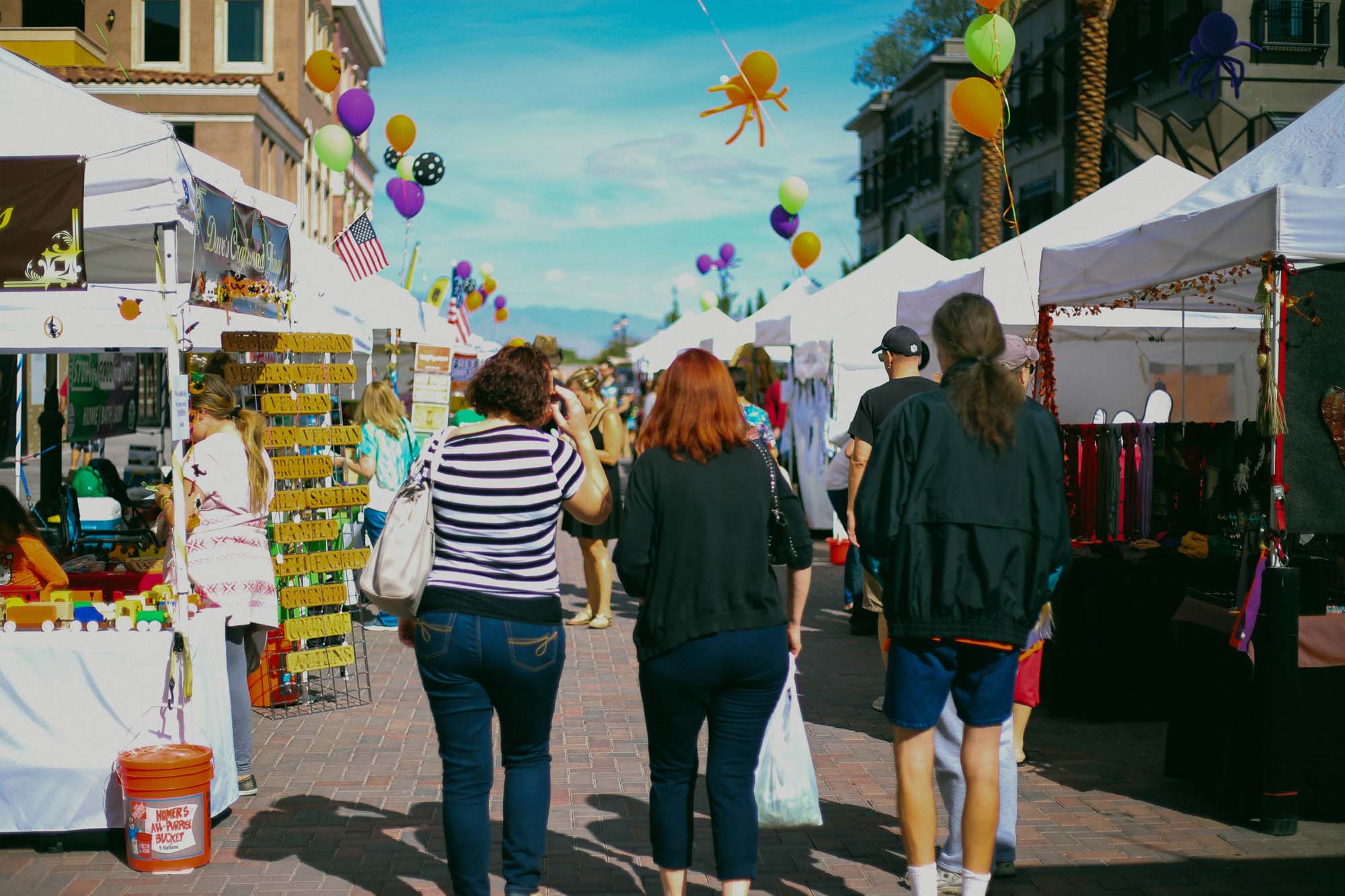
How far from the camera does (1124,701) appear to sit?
270 inches

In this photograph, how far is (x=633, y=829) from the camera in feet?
16.9

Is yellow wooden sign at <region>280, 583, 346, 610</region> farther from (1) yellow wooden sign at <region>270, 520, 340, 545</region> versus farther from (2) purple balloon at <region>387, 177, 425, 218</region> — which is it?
(2) purple balloon at <region>387, 177, 425, 218</region>

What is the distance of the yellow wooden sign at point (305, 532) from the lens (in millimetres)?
7105

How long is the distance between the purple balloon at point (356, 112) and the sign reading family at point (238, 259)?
19.9 ft

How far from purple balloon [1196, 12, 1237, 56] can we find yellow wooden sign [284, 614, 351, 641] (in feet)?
32.2

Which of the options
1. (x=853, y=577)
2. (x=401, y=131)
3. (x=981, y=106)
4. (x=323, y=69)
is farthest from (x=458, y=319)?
(x=981, y=106)

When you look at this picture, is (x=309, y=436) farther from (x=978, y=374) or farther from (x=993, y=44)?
(x=993, y=44)

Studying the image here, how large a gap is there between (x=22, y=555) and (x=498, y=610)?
10.4ft

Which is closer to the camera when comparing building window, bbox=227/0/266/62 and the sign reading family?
the sign reading family

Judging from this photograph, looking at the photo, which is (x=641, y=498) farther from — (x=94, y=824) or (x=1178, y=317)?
(x=1178, y=317)

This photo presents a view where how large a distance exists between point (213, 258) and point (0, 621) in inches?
78.0

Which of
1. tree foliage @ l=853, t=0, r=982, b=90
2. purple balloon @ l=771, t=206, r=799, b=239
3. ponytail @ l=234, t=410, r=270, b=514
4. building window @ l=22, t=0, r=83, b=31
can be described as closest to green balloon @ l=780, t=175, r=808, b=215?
purple balloon @ l=771, t=206, r=799, b=239

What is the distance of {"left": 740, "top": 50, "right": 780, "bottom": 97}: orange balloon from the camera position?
1023 centimetres

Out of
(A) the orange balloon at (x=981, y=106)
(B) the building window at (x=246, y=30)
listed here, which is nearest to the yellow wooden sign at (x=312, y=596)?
(A) the orange balloon at (x=981, y=106)
